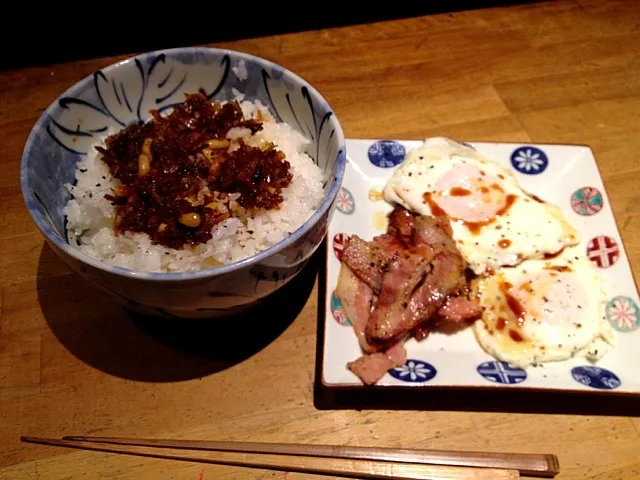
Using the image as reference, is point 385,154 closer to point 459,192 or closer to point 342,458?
point 459,192

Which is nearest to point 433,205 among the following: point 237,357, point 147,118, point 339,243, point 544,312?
point 339,243

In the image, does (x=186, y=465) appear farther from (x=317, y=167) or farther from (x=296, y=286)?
(x=317, y=167)

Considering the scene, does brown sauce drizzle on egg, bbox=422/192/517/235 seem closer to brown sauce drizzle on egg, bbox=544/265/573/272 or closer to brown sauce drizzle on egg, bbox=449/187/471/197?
brown sauce drizzle on egg, bbox=449/187/471/197

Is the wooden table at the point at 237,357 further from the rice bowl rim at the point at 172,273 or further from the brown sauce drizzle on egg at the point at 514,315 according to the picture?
the rice bowl rim at the point at 172,273

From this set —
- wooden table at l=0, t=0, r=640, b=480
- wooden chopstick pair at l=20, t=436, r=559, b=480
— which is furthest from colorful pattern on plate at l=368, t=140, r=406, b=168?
wooden chopstick pair at l=20, t=436, r=559, b=480

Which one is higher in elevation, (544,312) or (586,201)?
(586,201)

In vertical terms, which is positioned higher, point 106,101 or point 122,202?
point 106,101

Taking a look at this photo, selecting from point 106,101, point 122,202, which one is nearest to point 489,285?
point 122,202
